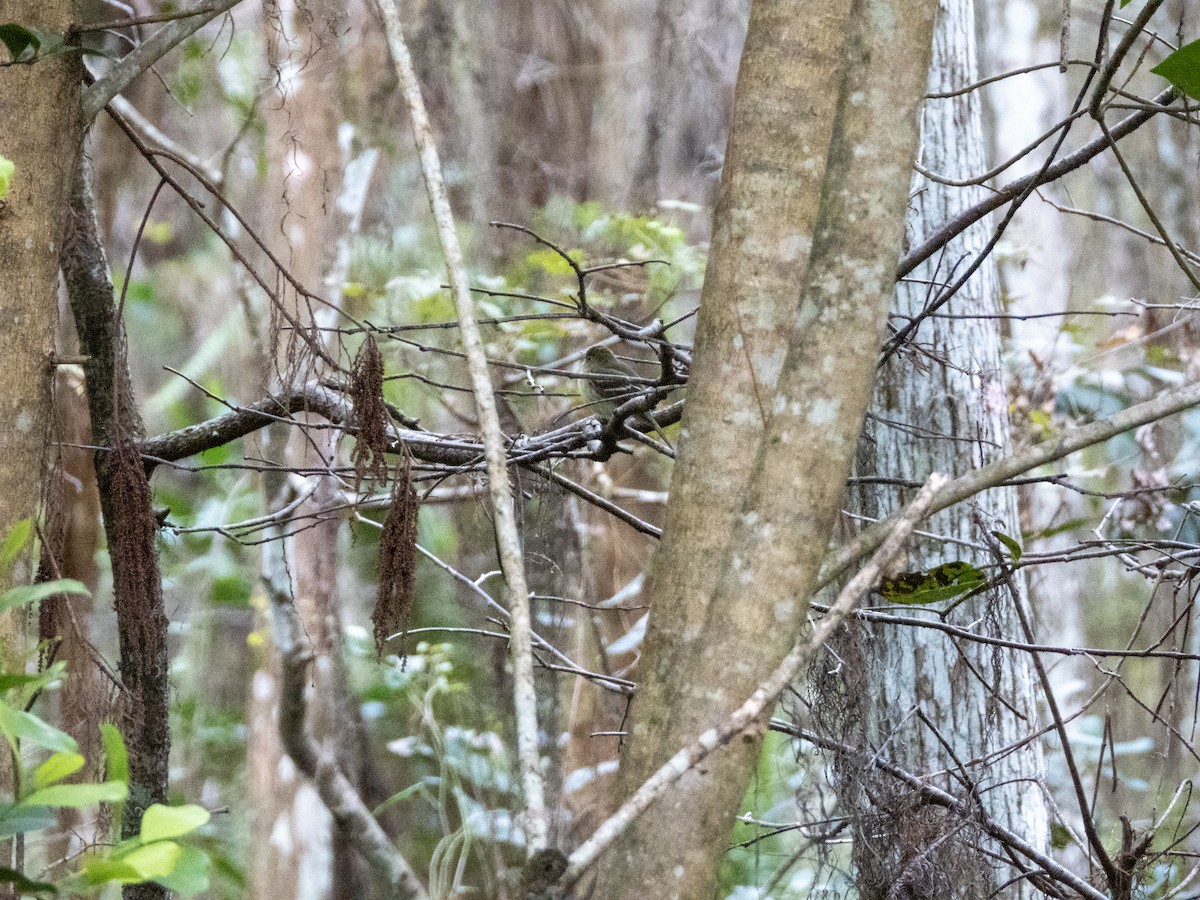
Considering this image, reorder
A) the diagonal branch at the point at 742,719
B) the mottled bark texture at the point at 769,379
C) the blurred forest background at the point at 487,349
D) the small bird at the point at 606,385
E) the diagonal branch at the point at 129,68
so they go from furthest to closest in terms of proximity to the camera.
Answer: the blurred forest background at the point at 487,349 < the small bird at the point at 606,385 < the diagonal branch at the point at 129,68 < the mottled bark texture at the point at 769,379 < the diagonal branch at the point at 742,719

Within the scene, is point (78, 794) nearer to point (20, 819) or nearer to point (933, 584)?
point (20, 819)

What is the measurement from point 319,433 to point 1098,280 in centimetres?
596

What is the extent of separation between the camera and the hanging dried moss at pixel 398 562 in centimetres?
163

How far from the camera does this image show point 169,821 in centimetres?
69

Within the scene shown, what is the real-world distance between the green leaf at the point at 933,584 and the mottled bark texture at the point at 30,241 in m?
1.21

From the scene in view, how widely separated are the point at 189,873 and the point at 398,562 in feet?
3.04

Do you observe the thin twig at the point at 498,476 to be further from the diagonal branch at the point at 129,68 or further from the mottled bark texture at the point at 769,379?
the diagonal branch at the point at 129,68

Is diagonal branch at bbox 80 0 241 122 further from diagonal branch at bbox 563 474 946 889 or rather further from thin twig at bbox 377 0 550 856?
diagonal branch at bbox 563 474 946 889

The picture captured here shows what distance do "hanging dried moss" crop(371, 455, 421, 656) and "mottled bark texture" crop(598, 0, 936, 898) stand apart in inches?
23.0

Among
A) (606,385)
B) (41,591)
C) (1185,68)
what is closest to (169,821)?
(41,591)

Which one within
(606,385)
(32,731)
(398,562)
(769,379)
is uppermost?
(606,385)

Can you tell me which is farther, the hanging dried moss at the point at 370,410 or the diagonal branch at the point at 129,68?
the hanging dried moss at the point at 370,410

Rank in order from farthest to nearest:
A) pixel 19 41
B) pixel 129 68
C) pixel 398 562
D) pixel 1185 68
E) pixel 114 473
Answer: pixel 114 473
pixel 398 562
pixel 129 68
pixel 19 41
pixel 1185 68

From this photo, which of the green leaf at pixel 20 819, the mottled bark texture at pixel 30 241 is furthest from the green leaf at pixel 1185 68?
the mottled bark texture at pixel 30 241
